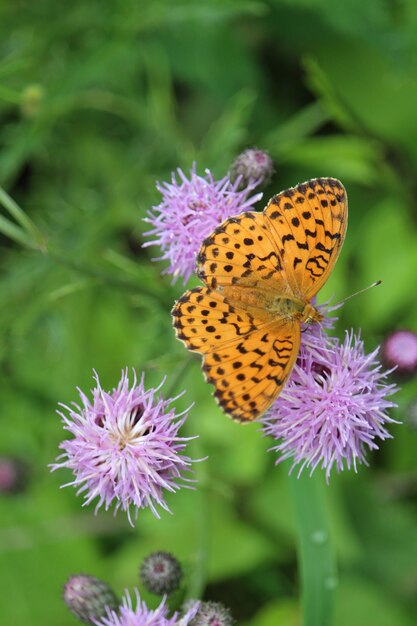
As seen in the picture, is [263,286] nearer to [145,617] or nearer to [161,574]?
[161,574]

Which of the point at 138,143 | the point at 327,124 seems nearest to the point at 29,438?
the point at 138,143

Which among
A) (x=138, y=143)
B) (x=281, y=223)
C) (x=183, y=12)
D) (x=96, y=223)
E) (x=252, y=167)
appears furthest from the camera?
(x=138, y=143)

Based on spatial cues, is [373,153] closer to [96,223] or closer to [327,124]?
[327,124]

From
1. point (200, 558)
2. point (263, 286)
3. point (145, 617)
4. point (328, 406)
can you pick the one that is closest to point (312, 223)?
point (263, 286)

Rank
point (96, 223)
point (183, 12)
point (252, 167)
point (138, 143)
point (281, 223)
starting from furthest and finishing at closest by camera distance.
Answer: point (138, 143) < point (96, 223) < point (183, 12) < point (252, 167) < point (281, 223)

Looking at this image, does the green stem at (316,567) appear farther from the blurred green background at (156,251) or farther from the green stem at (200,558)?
the blurred green background at (156,251)

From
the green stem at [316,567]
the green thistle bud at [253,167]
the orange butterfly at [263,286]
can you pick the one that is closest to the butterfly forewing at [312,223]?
the orange butterfly at [263,286]

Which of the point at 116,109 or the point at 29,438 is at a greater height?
the point at 116,109
